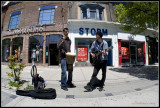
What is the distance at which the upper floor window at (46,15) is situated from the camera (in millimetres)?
6534

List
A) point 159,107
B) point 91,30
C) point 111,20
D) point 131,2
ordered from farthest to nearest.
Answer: point 111,20
point 91,30
point 131,2
point 159,107

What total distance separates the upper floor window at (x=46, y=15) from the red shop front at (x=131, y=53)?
294 inches

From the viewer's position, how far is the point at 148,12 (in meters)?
4.11

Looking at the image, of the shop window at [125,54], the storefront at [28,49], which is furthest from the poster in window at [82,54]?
the shop window at [125,54]

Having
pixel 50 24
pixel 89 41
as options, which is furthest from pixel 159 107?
pixel 50 24

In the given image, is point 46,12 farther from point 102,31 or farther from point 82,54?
point 102,31

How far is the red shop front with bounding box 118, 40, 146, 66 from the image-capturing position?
9.03 metres

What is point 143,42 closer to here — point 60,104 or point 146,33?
point 146,33

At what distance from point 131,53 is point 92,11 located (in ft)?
22.3

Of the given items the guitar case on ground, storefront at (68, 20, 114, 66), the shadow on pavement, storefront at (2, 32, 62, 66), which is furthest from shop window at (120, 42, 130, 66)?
the guitar case on ground

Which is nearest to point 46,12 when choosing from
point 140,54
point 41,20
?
point 41,20

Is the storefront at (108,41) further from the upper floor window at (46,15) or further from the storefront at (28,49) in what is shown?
the storefront at (28,49)

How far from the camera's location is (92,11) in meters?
9.30

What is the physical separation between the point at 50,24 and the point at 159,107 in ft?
26.5
